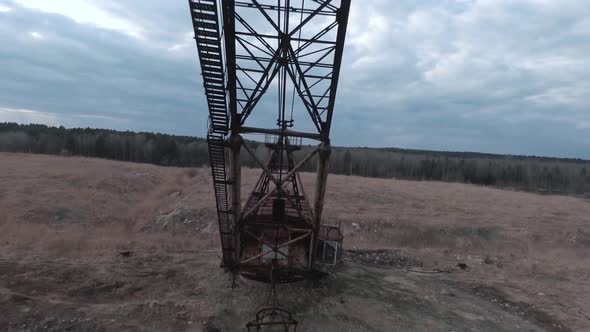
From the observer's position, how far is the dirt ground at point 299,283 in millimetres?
12688

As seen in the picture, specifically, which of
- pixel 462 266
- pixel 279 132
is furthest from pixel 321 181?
pixel 462 266

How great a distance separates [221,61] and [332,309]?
9.30 meters

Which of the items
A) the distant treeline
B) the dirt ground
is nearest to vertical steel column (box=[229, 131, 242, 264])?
the dirt ground

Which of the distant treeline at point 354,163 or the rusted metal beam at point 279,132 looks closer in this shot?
the rusted metal beam at point 279,132

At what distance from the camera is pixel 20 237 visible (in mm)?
20562

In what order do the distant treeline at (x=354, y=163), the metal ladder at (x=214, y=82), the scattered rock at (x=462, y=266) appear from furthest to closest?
the distant treeline at (x=354, y=163) < the scattered rock at (x=462, y=266) < the metal ladder at (x=214, y=82)

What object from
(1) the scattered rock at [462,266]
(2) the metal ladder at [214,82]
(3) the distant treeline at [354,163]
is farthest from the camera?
(3) the distant treeline at [354,163]

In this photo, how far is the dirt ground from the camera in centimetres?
1269

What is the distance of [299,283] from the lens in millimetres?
15438

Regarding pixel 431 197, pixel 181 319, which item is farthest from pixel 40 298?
pixel 431 197

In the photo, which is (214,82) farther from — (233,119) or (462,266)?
(462,266)

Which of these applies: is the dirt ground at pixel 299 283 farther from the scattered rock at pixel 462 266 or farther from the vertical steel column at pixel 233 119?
the vertical steel column at pixel 233 119

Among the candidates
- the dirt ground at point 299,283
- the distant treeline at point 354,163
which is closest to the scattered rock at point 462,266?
the dirt ground at point 299,283

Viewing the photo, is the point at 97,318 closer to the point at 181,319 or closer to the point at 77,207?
the point at 181,319
